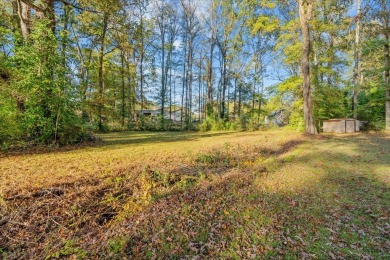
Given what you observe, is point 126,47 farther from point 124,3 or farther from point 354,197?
point 354,197

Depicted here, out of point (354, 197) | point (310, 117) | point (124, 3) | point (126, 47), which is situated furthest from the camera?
point (310, 117)

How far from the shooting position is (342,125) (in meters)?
11.8

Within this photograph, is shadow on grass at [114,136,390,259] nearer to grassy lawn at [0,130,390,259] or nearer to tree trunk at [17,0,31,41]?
grassy lawn at [0,130,390,259]

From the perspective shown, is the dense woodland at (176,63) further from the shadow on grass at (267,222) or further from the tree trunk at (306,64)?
the shadow on grass at (267,222)

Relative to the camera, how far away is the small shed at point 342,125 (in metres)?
11.7

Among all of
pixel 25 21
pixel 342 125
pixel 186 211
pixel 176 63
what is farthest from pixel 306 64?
pixel 176 63

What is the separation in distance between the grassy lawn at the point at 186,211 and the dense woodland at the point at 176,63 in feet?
6.88

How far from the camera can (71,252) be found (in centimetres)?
204

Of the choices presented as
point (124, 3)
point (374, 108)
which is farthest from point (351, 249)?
point (374, 108)

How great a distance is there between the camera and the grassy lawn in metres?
2.15

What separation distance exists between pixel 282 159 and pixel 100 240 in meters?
4.79

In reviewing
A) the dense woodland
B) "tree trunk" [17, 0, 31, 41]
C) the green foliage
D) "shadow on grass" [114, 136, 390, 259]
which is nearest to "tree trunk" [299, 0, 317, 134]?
the dense woodland

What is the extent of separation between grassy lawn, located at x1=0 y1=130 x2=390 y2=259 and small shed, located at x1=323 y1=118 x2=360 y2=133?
27.5 feet

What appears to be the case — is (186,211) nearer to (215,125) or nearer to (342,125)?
(342,125)
